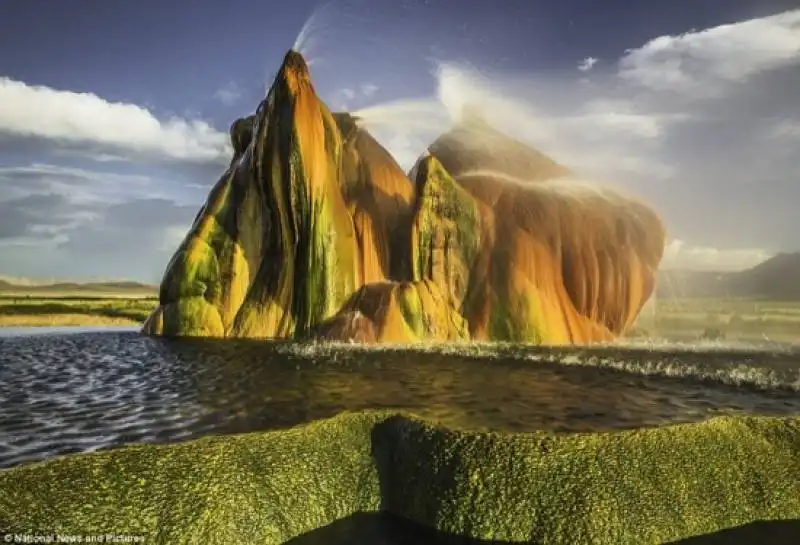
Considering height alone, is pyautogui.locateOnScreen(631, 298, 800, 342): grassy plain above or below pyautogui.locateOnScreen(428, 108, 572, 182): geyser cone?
below

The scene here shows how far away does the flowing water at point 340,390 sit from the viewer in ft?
45.5

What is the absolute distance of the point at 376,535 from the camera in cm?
893

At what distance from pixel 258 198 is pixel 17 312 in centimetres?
4963

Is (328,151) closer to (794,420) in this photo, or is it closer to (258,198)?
(258,198)

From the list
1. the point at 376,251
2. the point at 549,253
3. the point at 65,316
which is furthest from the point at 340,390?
the point at 65,316

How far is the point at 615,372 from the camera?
24859 mm

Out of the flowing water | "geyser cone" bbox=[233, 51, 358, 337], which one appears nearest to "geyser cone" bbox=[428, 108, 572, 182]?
"geyser cone" bbox=[233, 51, 358, 337]

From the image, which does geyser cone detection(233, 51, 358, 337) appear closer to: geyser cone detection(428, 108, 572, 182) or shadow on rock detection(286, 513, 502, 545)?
geyser cone detection(428, 108, 572, 182)

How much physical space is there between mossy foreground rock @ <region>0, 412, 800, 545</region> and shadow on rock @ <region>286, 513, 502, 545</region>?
0.16 meters

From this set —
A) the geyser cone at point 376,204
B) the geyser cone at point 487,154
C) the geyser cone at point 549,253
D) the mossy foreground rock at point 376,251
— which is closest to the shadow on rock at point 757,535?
the mossy foreground rock at point 376,251

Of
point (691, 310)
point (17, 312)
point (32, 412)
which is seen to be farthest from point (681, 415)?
point (17, 312)

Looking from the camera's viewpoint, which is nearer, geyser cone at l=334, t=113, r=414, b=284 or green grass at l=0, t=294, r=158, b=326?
geyser cone at l=334, t=113, r=414, b=284

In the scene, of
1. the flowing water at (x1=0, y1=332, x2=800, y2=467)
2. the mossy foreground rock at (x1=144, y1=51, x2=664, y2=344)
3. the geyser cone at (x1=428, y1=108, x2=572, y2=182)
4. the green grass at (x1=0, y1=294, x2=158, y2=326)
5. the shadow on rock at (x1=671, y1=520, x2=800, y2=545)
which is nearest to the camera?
the shadow on rock at (x1=671, y1=520, x2=800, y2=545)

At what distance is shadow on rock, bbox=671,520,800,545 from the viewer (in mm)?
8875
